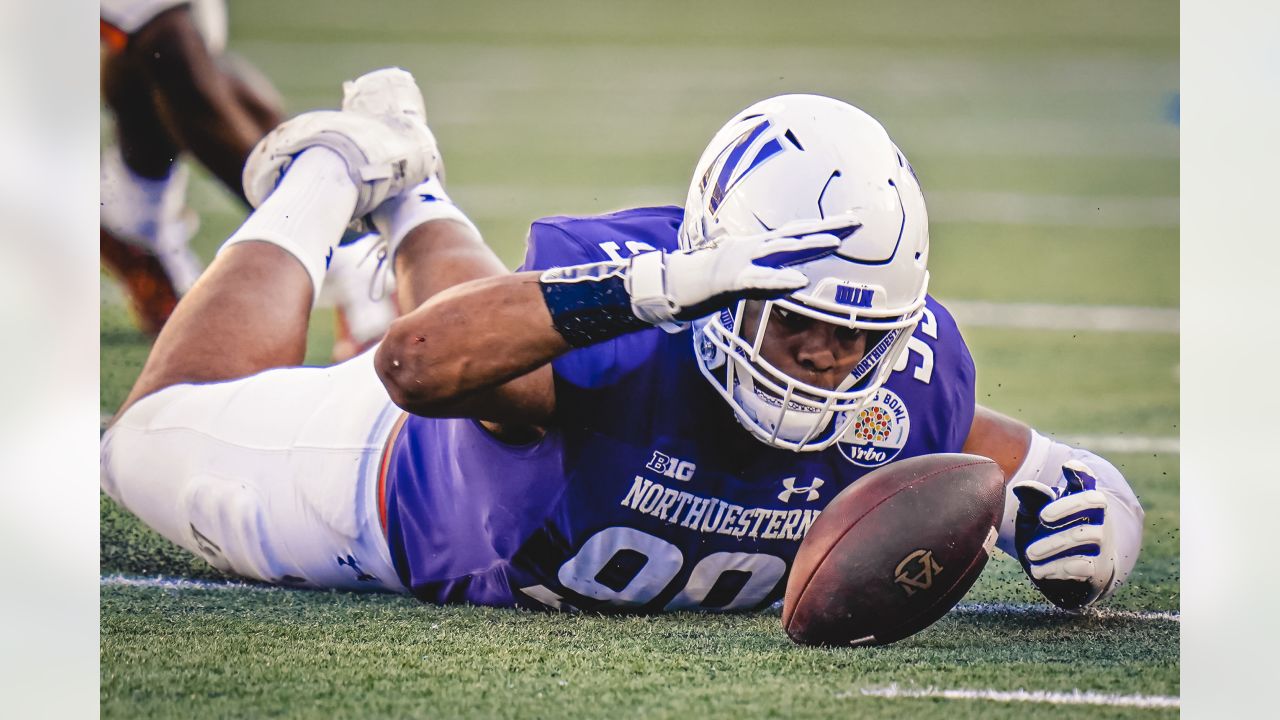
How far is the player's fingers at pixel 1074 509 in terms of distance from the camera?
1.60m

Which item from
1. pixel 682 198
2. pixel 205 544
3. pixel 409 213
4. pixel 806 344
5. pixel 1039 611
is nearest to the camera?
pixel 806 344

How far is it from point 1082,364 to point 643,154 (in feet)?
5.95

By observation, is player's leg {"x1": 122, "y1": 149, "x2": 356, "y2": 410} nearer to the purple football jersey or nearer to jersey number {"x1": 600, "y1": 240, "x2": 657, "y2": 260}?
the purple football jersey

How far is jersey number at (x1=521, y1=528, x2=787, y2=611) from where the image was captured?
5.05ft

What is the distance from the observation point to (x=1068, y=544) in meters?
1.61

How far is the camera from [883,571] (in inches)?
55.4

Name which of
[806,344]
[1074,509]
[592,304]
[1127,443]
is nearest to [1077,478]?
[1074,509]

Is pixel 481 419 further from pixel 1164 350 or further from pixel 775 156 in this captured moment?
pixel 1164 350

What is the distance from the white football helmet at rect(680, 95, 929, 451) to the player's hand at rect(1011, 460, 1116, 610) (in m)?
0.32

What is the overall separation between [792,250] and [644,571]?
1.60 ft

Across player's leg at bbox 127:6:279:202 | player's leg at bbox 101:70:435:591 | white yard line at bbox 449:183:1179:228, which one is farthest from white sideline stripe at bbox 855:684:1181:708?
white yard line at bbox 449:183:1179:228

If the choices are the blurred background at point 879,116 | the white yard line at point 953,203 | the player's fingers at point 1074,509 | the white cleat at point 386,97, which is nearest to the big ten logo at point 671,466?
the player's fingers at point 1074,509

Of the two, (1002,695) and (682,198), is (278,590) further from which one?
(682,198)
